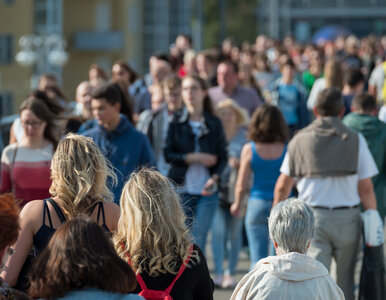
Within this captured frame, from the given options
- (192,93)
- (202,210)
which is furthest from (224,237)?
(192,93)

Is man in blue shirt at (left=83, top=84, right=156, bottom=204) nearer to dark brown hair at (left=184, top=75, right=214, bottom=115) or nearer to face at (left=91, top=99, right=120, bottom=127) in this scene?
face at (left=91, top=99, right=120, bottom=127)

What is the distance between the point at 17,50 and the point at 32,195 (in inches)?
1764

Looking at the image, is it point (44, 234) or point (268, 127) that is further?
point (268, 127)

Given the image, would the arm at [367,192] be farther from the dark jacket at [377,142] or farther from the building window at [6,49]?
the building window at [6,49]

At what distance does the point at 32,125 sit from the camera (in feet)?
22.7

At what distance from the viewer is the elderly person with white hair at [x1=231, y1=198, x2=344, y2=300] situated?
425cm

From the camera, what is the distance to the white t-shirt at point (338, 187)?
6.52 metres

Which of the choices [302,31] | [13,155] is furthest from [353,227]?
[302,31]

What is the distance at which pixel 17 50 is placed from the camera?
50.1m

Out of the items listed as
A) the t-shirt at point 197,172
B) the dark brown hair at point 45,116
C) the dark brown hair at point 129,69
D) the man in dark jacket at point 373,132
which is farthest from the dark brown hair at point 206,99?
the dark brown hair at point 129,69

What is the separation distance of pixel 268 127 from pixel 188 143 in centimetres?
99

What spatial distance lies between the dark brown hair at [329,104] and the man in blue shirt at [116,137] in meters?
1.43

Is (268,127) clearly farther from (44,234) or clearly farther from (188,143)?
(44,234)

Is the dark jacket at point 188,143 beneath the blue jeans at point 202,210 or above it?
above
